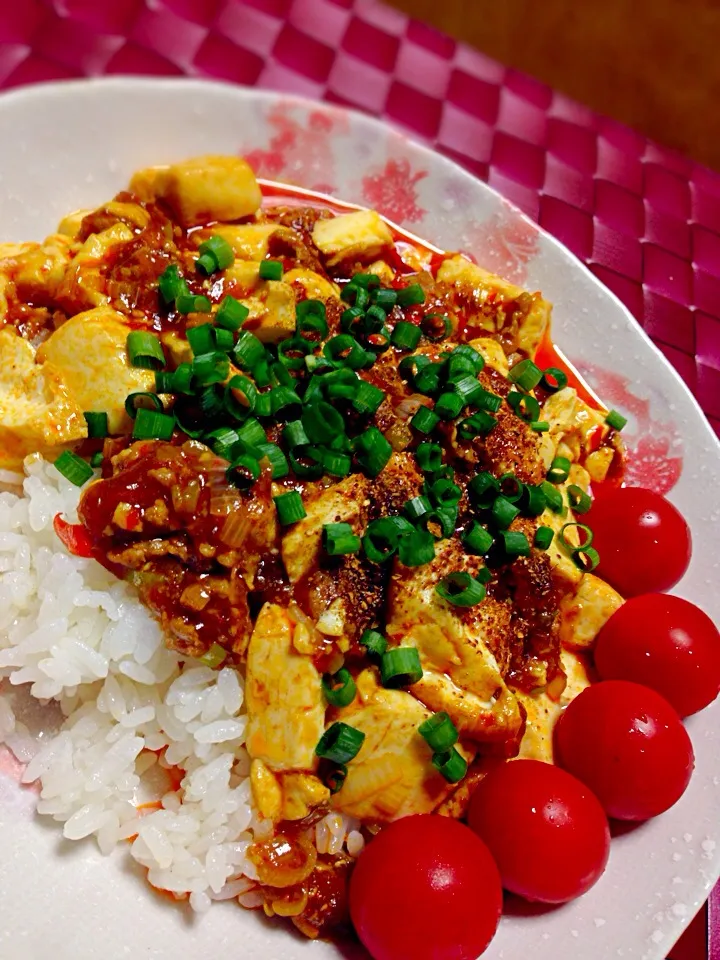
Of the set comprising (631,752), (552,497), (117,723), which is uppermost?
(552,497)

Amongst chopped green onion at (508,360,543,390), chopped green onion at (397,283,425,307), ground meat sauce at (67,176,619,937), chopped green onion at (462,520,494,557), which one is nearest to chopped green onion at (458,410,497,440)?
ground meat sauce at (67,176,619,937)

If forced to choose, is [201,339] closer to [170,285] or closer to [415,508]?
[170,285]

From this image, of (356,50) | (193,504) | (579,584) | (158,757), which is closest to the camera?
(193,504)

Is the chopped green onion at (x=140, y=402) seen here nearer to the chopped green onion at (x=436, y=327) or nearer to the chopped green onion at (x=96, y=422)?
the chopped green onion at (x=96, y=422)

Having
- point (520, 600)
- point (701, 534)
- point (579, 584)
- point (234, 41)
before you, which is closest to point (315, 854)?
point (520, 600)

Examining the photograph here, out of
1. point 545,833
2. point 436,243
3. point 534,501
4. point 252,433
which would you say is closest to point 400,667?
point 545,833

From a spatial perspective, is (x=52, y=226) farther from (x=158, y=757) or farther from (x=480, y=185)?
(x=158, y=757)

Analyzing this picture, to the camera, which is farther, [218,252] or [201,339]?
[218,252]
